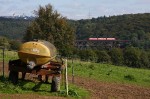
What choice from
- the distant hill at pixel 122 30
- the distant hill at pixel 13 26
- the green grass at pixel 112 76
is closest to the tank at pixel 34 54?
the green grass at pixel 112 76

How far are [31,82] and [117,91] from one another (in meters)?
3.98

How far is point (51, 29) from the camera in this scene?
52.3 m

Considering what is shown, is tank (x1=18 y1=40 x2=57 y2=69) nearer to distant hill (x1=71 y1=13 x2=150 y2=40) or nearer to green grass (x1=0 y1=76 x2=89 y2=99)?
green grass (x1=0 y1=76 x2=89 y2=99)

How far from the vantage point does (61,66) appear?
51.8 ft

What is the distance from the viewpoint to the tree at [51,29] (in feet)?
168

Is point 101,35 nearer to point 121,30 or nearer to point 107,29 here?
point 121,30

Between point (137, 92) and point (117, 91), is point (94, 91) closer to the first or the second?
point (117, 91)

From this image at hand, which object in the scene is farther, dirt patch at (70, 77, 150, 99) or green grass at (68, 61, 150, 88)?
green grass at (68, 61, 150, 88)

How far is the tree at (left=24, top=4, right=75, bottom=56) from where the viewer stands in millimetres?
51153

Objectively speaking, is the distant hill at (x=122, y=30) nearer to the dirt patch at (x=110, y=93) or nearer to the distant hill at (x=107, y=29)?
the distant hill at (x=107, y=29)

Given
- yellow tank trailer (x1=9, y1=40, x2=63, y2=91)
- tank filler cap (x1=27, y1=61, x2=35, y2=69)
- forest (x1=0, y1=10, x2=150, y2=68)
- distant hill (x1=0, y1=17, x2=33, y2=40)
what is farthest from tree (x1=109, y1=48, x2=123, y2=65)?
tank filler cap (x1=27, y1=61, x2=35, y2=69)

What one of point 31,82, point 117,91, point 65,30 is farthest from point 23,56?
point 65,30

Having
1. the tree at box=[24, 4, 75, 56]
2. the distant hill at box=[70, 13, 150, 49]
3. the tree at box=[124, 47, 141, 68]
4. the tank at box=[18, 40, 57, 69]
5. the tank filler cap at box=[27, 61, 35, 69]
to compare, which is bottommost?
the tree at box=[124, 47, 141, 68]

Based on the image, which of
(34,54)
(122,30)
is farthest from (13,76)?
(122,30)
